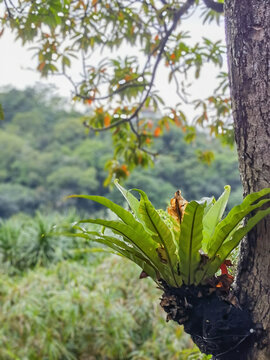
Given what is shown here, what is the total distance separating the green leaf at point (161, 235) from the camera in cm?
76

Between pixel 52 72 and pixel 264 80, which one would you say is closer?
pixel 264 80

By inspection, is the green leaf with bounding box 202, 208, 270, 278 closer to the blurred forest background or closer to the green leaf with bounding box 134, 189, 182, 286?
the green leaf with bounding box 134, 189, 182, 286

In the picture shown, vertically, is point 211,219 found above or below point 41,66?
below

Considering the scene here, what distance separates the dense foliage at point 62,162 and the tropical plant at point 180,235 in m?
8.83

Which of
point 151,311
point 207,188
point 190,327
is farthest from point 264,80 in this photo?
point 207,188

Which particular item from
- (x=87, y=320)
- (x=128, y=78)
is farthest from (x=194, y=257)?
(x=87, y=320)

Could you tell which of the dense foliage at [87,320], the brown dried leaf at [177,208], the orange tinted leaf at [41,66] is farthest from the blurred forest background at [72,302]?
the orange tinted leaf at [41,66]

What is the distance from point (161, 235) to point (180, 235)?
3 cm

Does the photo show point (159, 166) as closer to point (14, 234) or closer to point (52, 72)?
point (14, 234)

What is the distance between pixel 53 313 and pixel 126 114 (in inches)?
66.4

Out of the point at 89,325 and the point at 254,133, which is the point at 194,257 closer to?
the point at 254,133

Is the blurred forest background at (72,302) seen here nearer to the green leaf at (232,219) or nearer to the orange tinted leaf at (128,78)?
the green leaf at (232,219)

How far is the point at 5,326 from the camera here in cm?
326

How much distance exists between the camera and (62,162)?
12750 mm
